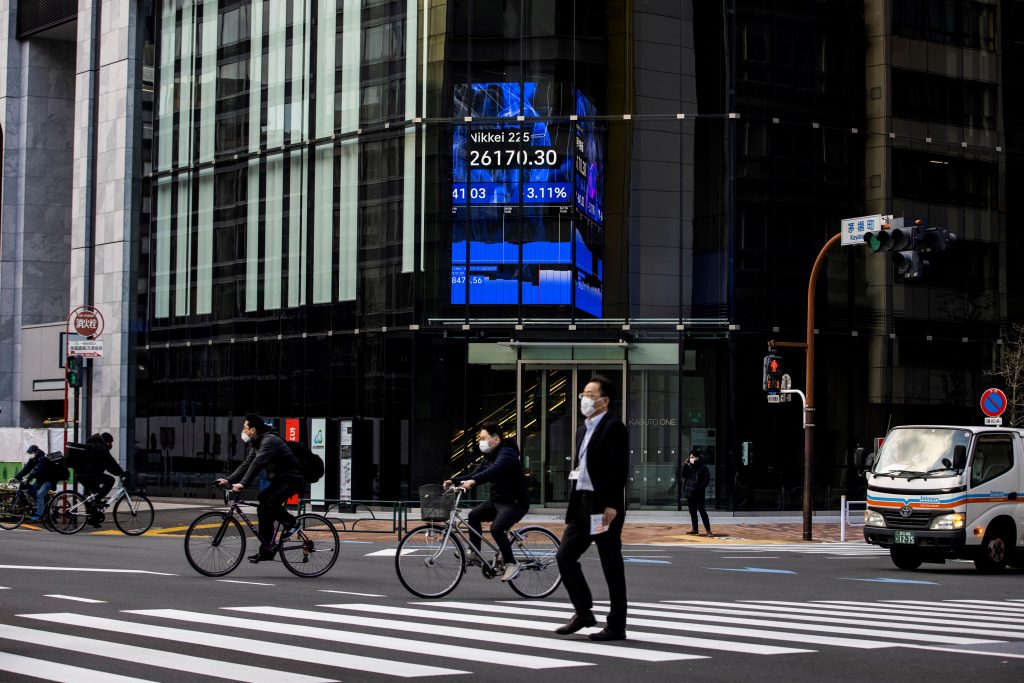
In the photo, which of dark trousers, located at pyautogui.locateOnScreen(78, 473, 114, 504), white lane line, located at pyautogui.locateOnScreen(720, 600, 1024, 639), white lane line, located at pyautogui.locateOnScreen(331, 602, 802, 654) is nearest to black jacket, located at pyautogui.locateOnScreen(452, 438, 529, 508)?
white lane line, located at pyautogui.locateOnScreen(331, 602, 802, 654)

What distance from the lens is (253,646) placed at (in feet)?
30.7

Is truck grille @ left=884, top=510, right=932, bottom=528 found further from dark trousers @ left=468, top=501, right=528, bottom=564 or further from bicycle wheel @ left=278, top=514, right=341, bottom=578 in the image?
bicycle wheel @ left=278, top=514, right=341, bottom=578

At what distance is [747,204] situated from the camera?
114 ft

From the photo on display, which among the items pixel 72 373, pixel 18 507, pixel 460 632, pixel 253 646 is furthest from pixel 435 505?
pixel 72 373

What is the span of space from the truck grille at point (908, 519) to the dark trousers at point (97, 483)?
13.6m

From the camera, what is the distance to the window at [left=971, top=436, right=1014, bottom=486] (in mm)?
19609

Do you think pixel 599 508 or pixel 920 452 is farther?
pixel 920 452

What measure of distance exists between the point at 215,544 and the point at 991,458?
11.2 meters

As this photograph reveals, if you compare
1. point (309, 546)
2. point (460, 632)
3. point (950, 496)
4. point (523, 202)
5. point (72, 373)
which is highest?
point (523, 202)

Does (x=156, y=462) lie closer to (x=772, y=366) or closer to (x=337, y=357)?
(x=337, y=357)

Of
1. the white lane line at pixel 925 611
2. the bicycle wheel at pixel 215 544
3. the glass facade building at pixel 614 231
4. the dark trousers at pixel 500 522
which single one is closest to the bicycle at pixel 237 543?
the bicycle wheel at pixel 215 544

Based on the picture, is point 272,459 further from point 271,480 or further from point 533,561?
point 533,561

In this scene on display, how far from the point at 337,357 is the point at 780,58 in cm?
1403

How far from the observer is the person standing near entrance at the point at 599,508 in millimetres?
9977
